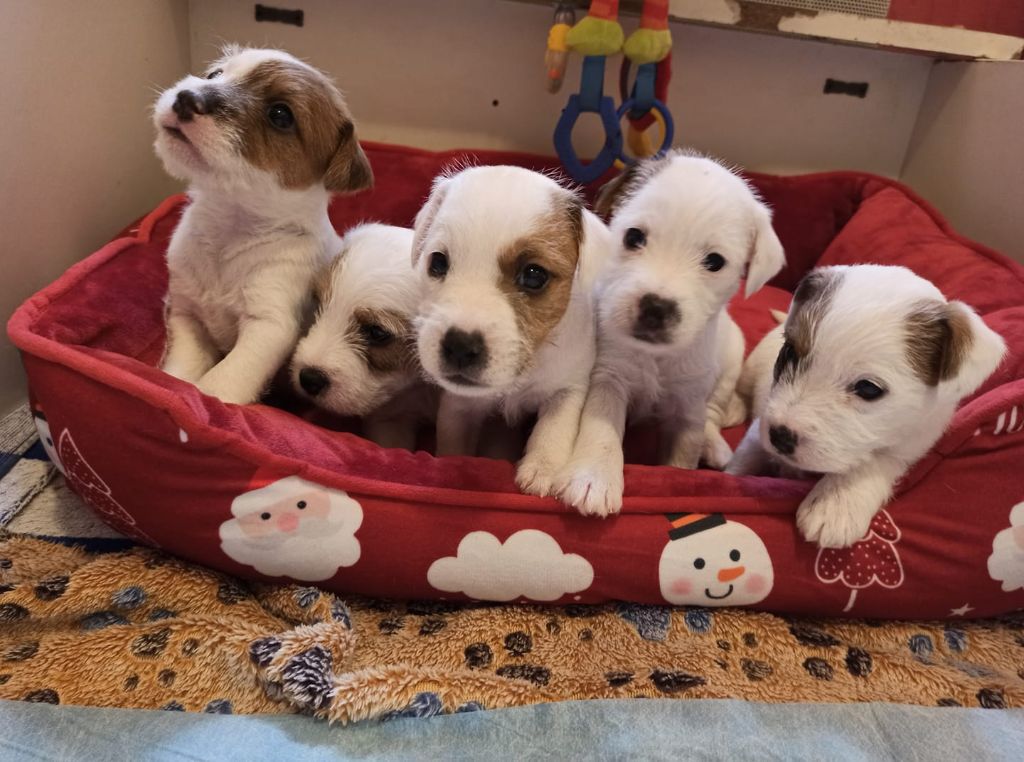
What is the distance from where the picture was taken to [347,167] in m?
2.32

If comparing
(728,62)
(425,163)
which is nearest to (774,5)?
(728,62)

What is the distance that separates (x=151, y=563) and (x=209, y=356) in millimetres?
767

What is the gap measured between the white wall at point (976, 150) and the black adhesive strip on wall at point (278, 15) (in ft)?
11.0

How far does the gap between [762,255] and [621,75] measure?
184 cm

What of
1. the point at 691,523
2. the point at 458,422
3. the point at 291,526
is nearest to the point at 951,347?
the point at 691,523

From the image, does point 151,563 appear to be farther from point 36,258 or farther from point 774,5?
point 774,5

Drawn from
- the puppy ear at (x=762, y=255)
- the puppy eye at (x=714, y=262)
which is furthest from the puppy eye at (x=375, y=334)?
the puppy ear at (x=762, y=255)

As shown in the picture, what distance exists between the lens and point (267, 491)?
1.84 m

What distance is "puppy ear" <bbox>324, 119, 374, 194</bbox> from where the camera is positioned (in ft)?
7.58

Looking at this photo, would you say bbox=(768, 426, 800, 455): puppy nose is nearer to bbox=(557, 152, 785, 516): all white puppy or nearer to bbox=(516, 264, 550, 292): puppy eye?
bbox=(557, 152, 785, 516): all white puppy

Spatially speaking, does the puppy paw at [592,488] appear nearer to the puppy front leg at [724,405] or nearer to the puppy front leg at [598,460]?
the puppy front leg at [598,460]

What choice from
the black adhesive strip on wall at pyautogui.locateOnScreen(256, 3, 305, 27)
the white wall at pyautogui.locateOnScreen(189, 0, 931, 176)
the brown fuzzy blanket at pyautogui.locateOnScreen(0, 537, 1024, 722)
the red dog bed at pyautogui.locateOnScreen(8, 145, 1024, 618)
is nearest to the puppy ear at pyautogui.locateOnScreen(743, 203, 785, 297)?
the red dog bed at pyautogui.locateOnScreen(8, 145, 1024, 618)

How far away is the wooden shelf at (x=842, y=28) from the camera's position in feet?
11.5

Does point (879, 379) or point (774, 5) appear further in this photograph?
point (774, 5)
